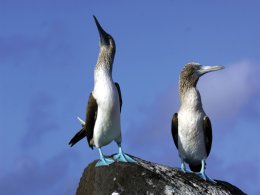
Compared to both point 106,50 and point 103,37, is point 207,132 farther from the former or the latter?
point 103,37

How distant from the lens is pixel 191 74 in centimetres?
851

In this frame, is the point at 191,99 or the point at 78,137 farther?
the point at 78,137

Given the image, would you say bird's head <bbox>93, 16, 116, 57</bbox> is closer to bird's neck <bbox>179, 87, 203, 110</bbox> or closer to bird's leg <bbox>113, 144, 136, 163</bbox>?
bird's neck <bbox>179, 87, 203, 110</bbox>

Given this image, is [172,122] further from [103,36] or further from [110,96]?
[103,36]

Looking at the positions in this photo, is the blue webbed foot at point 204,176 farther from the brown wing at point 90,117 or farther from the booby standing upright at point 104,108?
the brown wing at point 90,117

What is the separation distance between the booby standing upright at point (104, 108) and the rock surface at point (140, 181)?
231 millimetres

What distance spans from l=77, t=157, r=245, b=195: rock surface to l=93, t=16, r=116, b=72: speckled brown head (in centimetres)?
154

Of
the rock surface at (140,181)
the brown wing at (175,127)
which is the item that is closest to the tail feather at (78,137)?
the rock surface at (140,181)

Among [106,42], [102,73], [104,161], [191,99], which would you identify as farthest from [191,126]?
[106,42]

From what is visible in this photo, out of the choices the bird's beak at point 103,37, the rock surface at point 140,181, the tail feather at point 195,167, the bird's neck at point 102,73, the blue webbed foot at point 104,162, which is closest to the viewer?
the rock surface at point 140,181

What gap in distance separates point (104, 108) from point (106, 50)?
0.98 m

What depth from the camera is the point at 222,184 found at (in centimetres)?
835

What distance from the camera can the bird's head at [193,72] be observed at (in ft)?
27.8

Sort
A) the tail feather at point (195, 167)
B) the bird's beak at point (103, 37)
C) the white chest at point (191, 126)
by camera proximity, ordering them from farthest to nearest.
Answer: the tail feather at point (195, 167) < the bird's beak at point (103, 37) < the white chest at point (191, 126)
